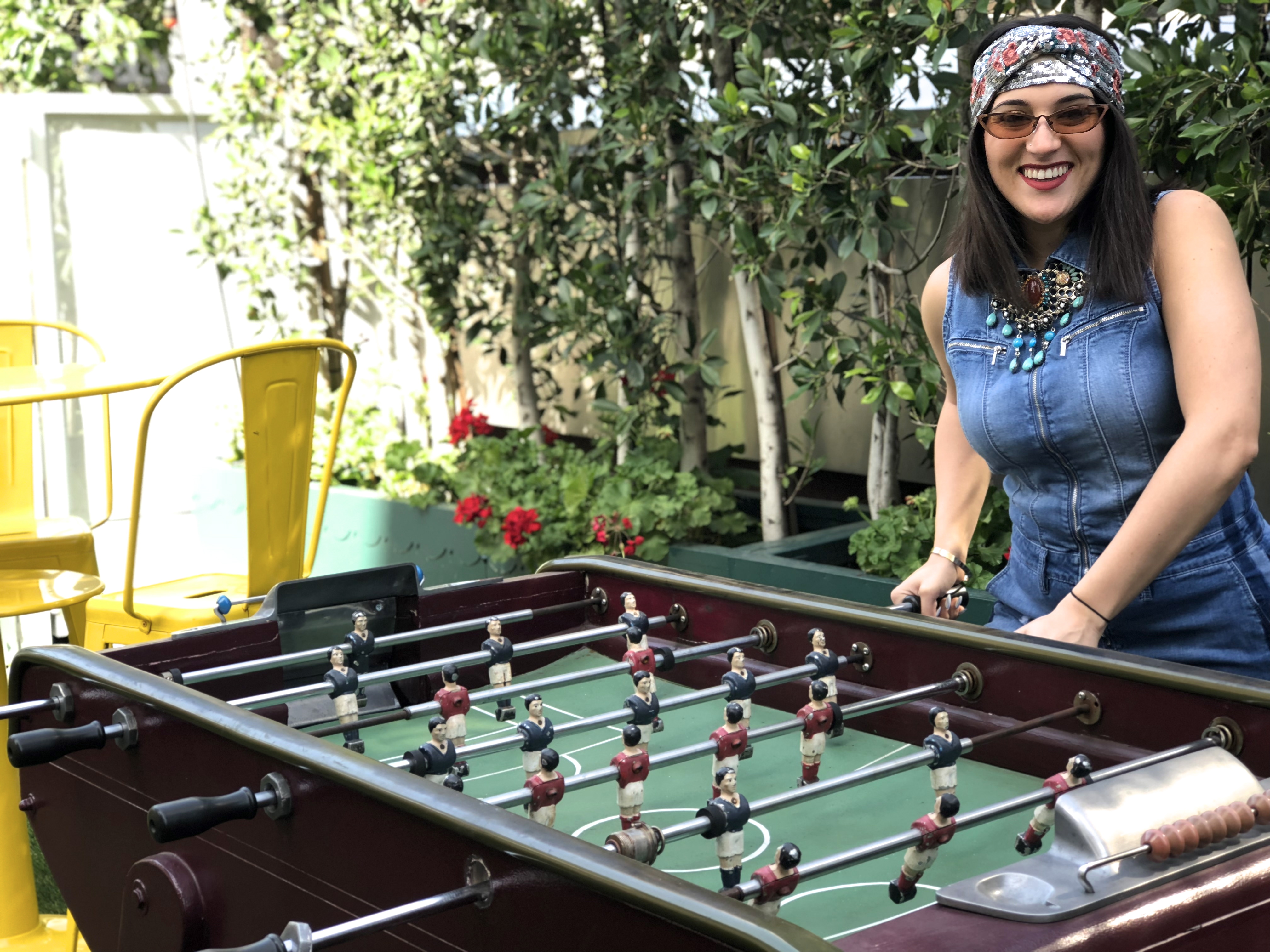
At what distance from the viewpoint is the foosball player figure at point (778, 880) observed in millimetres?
1142

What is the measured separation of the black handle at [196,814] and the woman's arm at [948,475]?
1.18 meters

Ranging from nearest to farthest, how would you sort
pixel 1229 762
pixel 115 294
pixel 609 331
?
pixel 1229 762, pixel 609 331, pixel 115 294

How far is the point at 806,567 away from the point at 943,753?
2375 millimetres

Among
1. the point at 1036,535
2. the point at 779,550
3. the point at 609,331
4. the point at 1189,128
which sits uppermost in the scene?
the point at 1189,128

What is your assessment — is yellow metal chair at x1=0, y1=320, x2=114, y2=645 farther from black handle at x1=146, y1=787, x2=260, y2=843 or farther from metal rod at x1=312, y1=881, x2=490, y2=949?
metal rod at x1=312, y1=881, x2=490, y2=949

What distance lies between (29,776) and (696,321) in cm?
325

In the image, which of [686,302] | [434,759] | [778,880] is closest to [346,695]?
[434,759]

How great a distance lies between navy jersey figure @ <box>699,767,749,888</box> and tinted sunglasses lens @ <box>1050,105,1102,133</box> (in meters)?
1.09

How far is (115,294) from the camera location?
616 cm

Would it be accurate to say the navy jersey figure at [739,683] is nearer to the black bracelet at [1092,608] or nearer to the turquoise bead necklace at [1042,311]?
the black bracelet at [1092,608]

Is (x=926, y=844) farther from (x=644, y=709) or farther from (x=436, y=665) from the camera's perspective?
(x=436, y=665)

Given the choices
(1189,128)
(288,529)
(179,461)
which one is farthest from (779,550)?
(179,461)

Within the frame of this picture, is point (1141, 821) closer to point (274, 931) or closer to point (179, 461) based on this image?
point (274, 931)

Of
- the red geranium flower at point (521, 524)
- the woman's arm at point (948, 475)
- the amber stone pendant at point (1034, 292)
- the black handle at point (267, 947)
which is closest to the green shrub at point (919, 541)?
the red geranium flower at point (521, 524)
